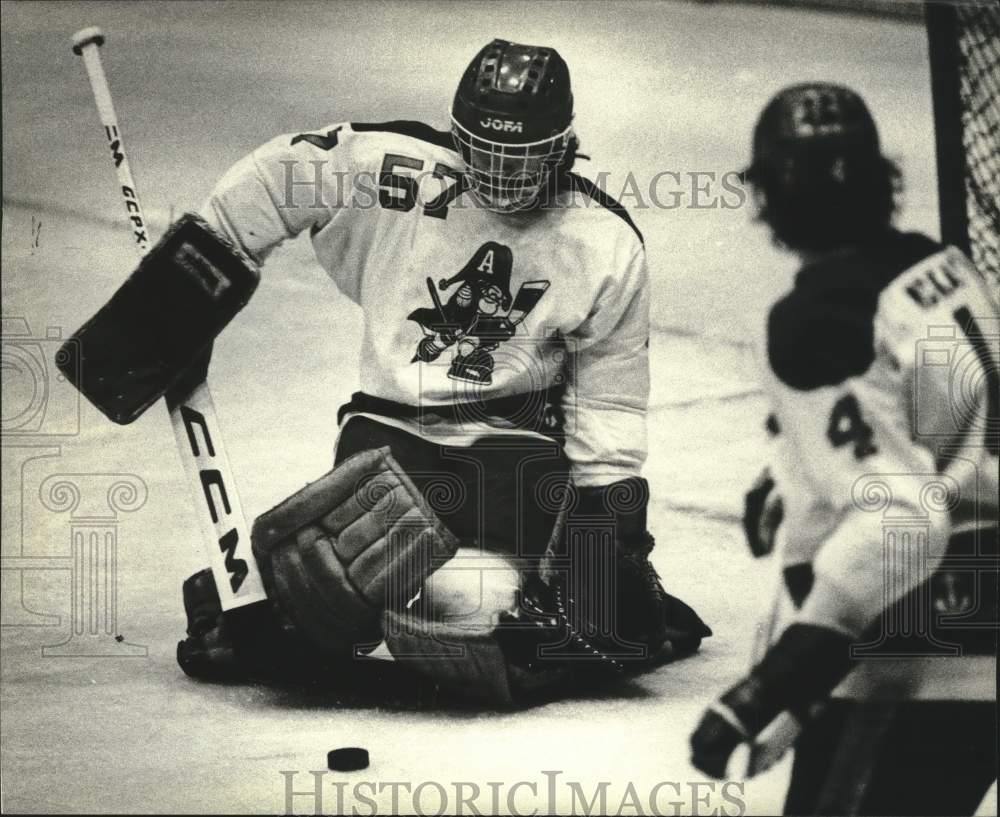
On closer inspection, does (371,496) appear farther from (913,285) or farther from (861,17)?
(861,17)

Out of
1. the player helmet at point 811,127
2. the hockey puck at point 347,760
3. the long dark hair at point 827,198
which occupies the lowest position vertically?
the hockey puck at point 347,760

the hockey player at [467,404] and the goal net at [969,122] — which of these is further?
the goal net at [969,122]

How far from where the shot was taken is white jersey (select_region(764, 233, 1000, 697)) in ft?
10.1

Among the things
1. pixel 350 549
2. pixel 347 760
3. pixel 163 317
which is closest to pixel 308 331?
pixel 163 317

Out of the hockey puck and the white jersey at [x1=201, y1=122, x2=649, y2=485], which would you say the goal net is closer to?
the white jersey at [x1=201, y1=122, x2=649, y2=485]

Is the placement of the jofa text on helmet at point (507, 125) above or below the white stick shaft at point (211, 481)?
above

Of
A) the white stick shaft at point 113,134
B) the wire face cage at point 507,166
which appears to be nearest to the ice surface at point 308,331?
the white stick shaft at point 113,134

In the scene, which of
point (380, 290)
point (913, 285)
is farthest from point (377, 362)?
point (913, 285)

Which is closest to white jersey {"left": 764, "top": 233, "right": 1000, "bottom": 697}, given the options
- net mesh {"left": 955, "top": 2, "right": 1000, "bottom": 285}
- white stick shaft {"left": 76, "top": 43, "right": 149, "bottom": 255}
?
net mesh {"left": 955, "top": 2, "right": 1000, "bottom": 285}

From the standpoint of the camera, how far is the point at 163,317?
10.2 ft

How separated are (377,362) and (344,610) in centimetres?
53

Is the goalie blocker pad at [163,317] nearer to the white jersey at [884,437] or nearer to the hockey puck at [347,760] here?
the hockey puck at [347,760]

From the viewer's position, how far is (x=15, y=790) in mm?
3078

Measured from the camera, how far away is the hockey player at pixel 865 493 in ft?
10.2
